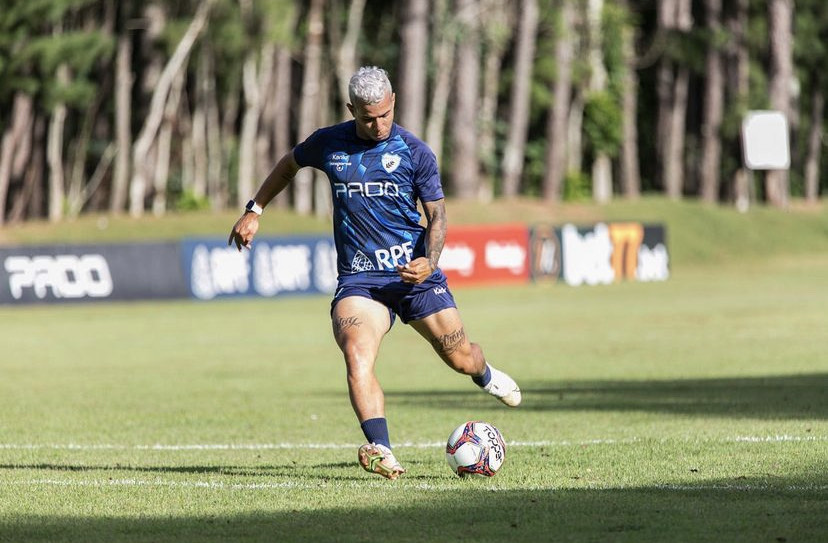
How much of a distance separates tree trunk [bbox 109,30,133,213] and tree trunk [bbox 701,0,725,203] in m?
25.9

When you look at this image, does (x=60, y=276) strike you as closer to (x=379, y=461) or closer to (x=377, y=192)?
(x=377, y=192)

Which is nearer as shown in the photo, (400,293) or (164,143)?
(400,293)

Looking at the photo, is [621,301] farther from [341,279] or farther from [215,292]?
[341,279]

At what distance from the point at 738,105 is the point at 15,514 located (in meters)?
62.3

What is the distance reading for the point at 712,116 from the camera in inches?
2731

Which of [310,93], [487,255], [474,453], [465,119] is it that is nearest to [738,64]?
[465,119]

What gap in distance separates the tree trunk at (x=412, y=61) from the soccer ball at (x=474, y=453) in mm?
38729

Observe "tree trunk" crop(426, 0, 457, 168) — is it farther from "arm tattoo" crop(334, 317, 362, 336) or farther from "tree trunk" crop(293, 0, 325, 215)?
"arm tattoo" crop(334, 317, 362, 336)

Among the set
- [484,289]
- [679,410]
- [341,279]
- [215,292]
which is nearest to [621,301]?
[484,289]

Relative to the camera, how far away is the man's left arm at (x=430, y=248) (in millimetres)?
9875

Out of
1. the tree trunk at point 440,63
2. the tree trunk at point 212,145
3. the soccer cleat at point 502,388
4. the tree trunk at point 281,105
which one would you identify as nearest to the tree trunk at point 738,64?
the tree trunk at point 440,63

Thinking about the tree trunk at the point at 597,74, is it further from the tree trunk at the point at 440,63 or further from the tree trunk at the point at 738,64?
the tree trunk at the point at 440,63

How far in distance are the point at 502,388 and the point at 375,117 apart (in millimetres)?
2288

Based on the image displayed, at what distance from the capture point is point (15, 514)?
8633 millimetres
